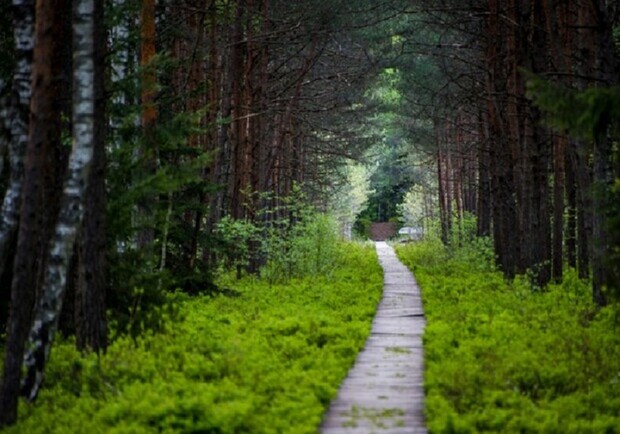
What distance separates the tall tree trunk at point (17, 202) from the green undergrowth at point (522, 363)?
4.03m

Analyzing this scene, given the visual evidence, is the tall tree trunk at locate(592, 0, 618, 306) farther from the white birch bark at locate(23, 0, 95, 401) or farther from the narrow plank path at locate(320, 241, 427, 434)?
the white birch bark at locate(23, 0, 95, 401)

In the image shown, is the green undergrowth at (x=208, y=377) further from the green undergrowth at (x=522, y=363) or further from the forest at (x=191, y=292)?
the green undergrowth at (x=522, y=363)

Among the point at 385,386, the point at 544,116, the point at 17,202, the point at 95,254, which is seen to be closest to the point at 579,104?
the point at 385,386

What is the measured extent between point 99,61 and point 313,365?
14.9 ft

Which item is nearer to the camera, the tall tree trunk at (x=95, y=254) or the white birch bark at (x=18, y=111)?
the white birch bark at (x=18, y=111)

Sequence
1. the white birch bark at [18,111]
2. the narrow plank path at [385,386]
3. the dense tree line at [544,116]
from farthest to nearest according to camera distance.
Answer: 1. the white birch bark at [18,111]
2. the dense tree line at [544,116]
3. the narrow plank path at [385,386]

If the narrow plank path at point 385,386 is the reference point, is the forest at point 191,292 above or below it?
above

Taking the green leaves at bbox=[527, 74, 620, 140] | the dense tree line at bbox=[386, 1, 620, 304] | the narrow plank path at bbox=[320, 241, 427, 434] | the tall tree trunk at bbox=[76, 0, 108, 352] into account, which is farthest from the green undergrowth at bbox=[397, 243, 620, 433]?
the tall tree trunk at bbox=[76, 0, 108, 352]

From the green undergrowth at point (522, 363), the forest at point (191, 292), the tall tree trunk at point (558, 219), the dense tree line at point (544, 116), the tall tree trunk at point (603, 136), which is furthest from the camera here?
the tall tree trunk at point (558, 219)

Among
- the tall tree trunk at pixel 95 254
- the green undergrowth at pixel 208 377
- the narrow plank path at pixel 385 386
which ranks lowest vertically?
the narrow plank path at pixel 385 386

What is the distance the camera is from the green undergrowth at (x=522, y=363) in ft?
24.8

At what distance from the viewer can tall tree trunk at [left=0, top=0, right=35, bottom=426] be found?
26.3 ft

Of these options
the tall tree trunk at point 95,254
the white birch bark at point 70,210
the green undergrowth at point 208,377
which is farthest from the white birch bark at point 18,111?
the green undergrowth at point 208,377

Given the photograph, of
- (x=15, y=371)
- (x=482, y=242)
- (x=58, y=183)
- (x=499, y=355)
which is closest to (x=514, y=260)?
(x=482, y=242)
